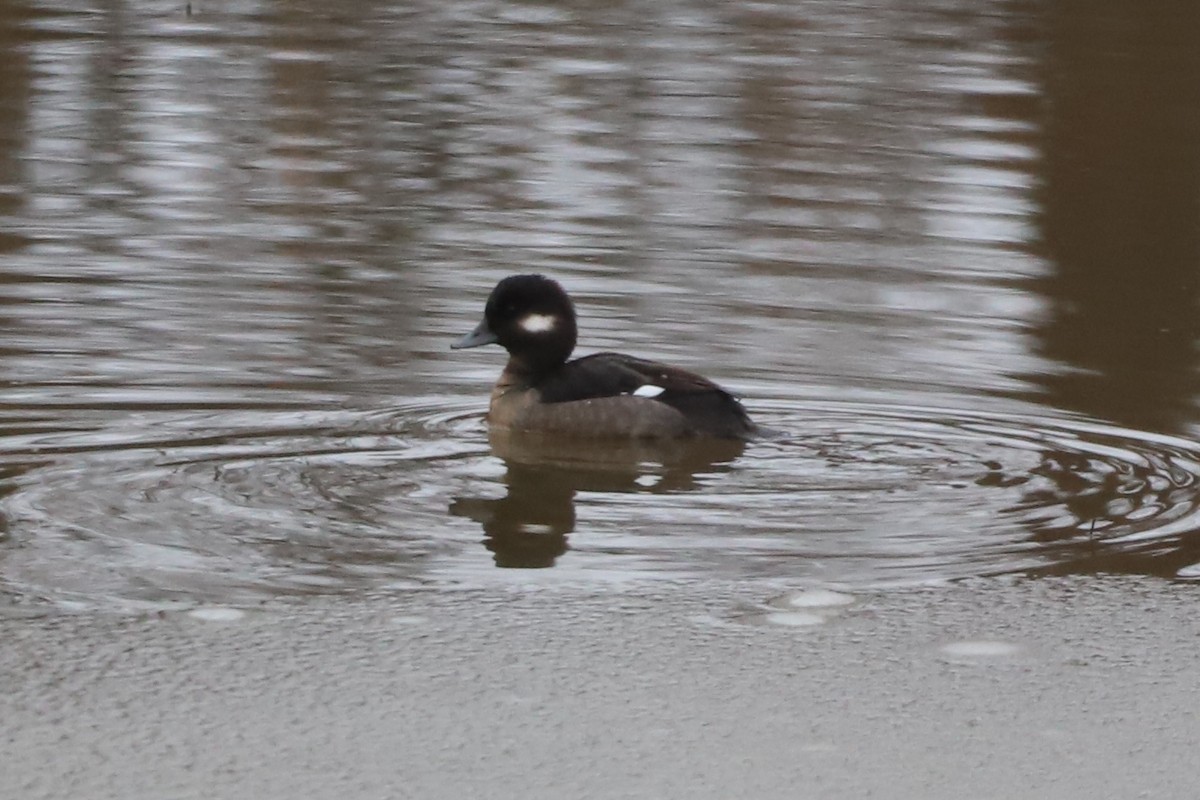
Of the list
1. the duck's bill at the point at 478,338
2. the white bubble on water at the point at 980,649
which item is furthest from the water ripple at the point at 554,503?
the white bubble on water at the point at 980,649

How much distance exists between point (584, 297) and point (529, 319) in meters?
1.59

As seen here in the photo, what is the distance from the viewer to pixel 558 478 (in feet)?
26.1

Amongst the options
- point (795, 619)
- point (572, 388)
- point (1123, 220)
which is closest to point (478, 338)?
point (572, 388)

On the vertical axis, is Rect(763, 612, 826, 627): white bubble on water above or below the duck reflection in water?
above

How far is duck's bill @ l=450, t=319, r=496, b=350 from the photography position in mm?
9102

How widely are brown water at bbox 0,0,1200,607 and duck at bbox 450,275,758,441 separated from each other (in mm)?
136

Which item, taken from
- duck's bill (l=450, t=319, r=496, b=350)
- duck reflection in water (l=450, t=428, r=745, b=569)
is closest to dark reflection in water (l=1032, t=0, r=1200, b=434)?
duck reflection in water (l=450, t=428, r=745, b=569)

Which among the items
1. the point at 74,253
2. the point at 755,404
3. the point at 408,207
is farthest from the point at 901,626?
the point at 408,207

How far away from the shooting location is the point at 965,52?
19.9 metres

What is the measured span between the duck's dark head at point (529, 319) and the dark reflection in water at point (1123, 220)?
1.92 meters

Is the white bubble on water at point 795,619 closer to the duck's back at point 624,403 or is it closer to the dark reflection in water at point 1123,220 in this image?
the duck's back at point 624,403

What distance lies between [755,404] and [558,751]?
4.15 m

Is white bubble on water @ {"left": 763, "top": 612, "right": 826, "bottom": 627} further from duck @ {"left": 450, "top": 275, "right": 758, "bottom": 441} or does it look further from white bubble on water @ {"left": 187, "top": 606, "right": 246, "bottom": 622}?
duck @ {"left": 450, "top": 275, "right": 758, "bottom": 441}

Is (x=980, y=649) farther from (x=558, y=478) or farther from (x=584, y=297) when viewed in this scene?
(x=584, y=297)
